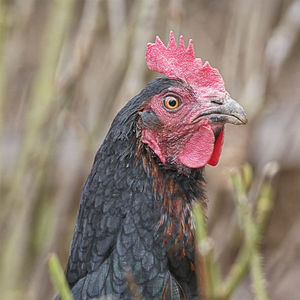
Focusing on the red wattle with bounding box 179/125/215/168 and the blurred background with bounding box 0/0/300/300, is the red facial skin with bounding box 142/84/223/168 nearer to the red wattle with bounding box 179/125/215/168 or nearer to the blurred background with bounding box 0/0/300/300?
the red wattle with bounding box 179/125/215/168

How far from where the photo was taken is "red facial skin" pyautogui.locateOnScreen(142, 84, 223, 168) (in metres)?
2.48

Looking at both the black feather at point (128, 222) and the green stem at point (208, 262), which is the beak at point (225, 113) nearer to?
the black feather at point (128, 222)

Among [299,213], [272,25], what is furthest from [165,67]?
[299,213]

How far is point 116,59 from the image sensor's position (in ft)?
12.5

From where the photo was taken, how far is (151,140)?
2.48m

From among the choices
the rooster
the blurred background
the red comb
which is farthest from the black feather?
the blurred background

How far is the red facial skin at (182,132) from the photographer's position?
97.7 inches

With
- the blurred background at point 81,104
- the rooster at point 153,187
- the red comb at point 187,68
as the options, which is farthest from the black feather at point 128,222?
the blurred background at point 81,104

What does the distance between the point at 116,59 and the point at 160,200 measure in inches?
60.5

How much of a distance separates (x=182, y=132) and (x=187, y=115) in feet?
0.23

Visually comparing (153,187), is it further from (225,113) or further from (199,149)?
(225,113)

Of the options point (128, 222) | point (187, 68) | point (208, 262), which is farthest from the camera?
point (187, 68)

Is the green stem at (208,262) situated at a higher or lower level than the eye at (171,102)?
lower

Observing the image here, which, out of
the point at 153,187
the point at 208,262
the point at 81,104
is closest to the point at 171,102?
the point at 153,187
